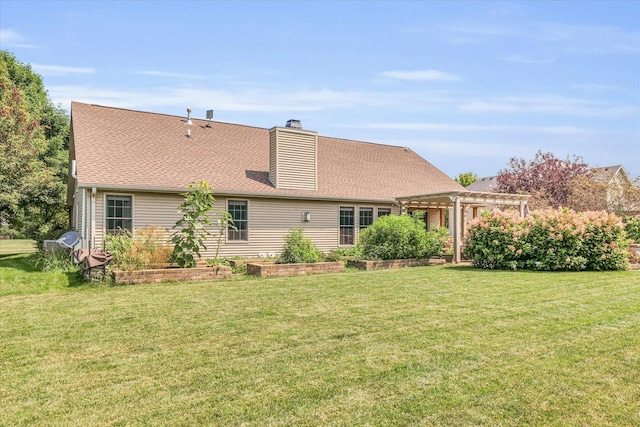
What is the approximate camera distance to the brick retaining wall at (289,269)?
11032 millimetres

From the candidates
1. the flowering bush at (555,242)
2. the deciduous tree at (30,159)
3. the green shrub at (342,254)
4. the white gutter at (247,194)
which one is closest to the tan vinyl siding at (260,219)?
the white gutter at (247,194)

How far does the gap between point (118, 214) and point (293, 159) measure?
595 centimetres

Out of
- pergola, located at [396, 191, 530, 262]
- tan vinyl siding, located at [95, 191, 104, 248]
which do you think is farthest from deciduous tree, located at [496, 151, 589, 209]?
tan vinyl siding, located at [95, 191, 104, 248]

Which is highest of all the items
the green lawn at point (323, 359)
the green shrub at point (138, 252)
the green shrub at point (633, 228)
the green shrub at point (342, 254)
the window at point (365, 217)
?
the window at point (365, 217)

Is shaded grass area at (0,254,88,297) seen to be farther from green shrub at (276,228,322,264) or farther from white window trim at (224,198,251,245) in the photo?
green shrub at (276,228,322,264)

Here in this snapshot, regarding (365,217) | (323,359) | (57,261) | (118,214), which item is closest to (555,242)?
(365,217)

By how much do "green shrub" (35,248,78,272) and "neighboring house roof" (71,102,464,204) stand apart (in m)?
2.05

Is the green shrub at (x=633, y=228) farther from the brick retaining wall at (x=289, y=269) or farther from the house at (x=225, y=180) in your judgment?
the brick retaining wall at (x=289, y=269)

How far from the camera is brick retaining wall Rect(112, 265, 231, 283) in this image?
31.1ft

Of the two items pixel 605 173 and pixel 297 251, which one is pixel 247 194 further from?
pixel 605 173

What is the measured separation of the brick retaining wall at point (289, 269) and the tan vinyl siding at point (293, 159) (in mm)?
4162

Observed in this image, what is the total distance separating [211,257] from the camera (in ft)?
44.7

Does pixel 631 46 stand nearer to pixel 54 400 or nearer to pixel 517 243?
pixel 517 243

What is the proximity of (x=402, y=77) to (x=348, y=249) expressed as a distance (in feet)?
20.7
